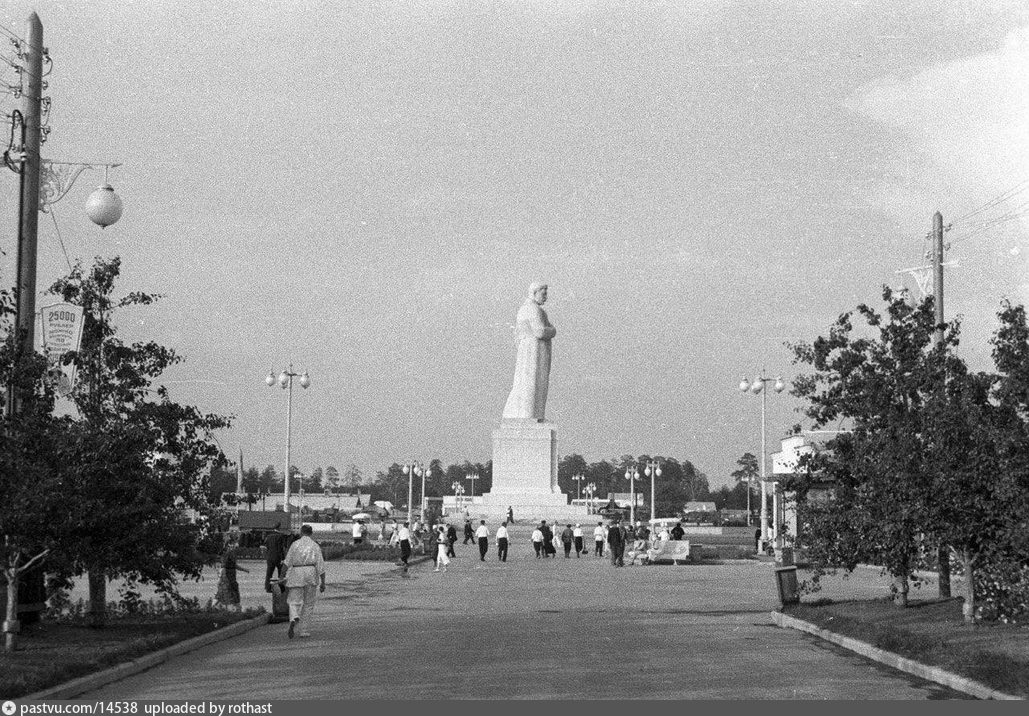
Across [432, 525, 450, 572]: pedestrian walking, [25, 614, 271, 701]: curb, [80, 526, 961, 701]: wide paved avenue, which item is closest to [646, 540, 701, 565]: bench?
[432, 525, 450, 572]: pedestrian walking

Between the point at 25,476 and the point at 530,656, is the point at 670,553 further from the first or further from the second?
the point at 25,476

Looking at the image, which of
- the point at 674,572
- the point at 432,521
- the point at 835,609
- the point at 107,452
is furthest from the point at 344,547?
the point at 107,452

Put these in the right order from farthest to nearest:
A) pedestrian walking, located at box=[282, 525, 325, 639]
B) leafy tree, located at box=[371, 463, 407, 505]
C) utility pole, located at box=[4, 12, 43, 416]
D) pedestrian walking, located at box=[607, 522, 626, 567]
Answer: leafy tree, located at box=[371, 463, 407, 505]
pedestrian walking, located at box=[607, 522, 626, 567]
pedestrian walking, located at box=[282, 525, 325, 639]
utility pole, located at box=[4, 12, 43, 416]

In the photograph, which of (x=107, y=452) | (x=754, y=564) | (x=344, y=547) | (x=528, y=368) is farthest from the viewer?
(x=528, y=368)

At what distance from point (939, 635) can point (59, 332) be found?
1171cm

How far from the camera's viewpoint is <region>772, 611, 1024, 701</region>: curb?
11875 millimetres

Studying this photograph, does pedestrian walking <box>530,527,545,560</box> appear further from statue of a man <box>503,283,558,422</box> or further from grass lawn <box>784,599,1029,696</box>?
statue of a man <box>503,283,558,422</box>

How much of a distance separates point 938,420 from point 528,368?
60.8 meters

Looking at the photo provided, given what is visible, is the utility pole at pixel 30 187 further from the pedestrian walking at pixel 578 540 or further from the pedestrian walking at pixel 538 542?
the pedestrian walking at pixel 578 540

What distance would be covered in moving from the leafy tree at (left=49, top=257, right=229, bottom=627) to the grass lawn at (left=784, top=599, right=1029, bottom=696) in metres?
8.85

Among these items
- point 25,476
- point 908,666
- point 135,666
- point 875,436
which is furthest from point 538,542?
point 25,476

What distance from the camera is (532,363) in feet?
256

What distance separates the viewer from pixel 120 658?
46.3ft

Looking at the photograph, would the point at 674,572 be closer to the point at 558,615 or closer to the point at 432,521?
the point at 558,615
